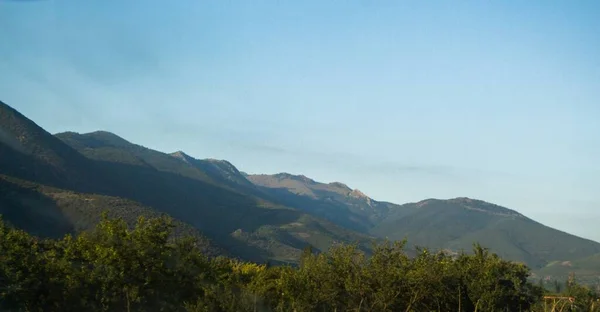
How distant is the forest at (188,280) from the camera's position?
1992cm

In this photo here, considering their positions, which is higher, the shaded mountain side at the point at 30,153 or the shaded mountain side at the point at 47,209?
the shaded mountain side at the point at 30,153

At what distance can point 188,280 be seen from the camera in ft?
78.0

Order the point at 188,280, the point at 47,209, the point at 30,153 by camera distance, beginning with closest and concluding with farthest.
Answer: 1. the point at 188,280
2. the point at 47,209
3. the point at 30,153

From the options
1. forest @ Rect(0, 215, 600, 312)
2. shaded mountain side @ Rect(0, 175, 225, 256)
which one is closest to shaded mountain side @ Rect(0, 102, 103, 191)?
shaded mountain side @ Rect(0, 175, 225, 256)

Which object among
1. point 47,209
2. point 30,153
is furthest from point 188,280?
point 30,153

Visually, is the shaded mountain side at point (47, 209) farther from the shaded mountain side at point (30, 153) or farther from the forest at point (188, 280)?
the forest at point (188, 280)

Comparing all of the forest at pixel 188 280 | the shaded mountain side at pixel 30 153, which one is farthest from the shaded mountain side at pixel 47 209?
the forest at pixel 188 280

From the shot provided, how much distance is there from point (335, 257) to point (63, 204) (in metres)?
118

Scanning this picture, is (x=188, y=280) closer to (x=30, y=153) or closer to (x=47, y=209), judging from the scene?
(x=47, y=209)

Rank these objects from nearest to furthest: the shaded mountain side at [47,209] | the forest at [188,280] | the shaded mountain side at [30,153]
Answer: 1. the forest at [188,280]
2. the shaded mountain side at [47,209]
3. the shaded mountain side at [30,153]

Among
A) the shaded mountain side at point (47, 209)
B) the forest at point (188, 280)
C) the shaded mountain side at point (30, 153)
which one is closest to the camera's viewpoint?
the forest at point (188, 280)

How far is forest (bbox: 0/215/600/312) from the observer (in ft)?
65.4

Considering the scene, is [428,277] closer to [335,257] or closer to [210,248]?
[335,257]

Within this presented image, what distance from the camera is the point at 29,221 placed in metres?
115
